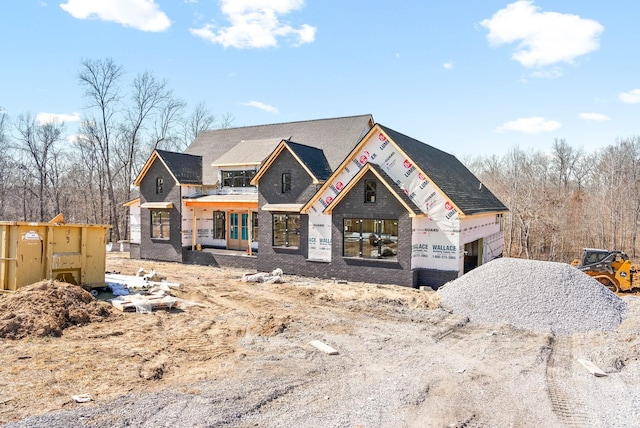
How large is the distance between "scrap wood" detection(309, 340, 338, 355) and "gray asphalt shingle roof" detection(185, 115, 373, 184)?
1291 centimetres

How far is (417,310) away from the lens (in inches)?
545

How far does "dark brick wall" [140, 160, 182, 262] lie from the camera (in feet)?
80.6

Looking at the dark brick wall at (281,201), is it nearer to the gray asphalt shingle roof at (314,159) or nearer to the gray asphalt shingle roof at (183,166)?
the gray asphalt shingle roof at (314,159)

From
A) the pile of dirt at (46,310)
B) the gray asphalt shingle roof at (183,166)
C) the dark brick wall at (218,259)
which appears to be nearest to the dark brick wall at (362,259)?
the dark brick wall at (218,259)

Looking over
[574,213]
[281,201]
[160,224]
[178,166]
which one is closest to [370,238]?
[281,201]

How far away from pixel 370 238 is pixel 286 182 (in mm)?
5401

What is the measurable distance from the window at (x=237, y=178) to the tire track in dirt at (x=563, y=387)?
16.9 m

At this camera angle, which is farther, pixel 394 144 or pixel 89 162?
pixel 89 162

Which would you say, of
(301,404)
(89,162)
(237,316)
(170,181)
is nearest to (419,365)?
(301,404)

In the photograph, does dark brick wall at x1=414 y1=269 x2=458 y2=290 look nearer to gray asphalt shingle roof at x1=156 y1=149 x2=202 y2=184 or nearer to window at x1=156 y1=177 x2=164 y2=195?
gray asphalt shingle roof at x1=156 y1=149 x2=202 y2=184

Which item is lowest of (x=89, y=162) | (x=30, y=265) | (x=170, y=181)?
(x=30, y=265)

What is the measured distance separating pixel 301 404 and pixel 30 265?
11043 millimetres

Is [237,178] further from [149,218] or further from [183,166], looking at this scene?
[149,218]

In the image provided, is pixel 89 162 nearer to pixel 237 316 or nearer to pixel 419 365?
pixel 237 316
